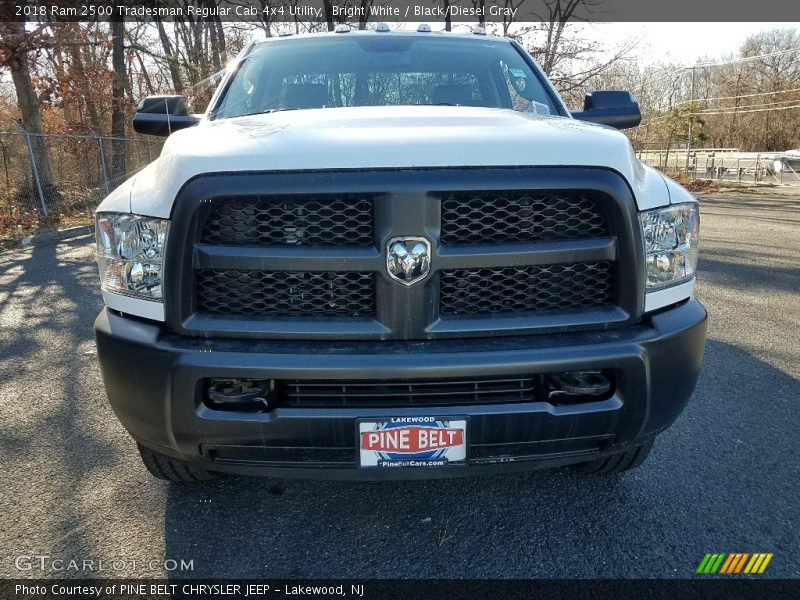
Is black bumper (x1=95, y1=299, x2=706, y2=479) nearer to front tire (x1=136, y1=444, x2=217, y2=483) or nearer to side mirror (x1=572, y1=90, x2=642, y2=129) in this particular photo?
front tire (x1=136, y1=444, x2=217, y2=483)

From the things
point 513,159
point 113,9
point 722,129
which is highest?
point 113,9

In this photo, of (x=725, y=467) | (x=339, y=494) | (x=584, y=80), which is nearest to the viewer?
(x=339, y=494)

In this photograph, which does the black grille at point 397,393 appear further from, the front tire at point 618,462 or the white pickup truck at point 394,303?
the front tire at point 618,462

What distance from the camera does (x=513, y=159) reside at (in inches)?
67.6

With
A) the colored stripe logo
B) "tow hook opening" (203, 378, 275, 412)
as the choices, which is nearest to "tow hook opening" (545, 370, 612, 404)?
the colored stripe logo

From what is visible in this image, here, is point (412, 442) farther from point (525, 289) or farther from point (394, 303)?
point (525, 289)

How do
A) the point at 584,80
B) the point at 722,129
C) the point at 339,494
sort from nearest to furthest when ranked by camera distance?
the point at 339,494 → the point at 584,80 → the point at 722,129

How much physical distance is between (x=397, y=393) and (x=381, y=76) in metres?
2.03

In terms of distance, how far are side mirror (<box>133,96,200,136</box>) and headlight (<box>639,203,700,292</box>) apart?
2271 millimetres

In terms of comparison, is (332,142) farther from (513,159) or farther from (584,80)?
(584,80)

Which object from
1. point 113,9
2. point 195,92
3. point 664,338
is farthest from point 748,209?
point 113,9

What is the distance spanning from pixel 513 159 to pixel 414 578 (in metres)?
1.44

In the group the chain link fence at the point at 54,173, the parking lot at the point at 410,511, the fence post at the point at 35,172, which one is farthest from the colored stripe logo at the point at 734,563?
the fence post at the point at 35,172

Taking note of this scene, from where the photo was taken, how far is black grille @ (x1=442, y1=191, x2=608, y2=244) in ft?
5.71
